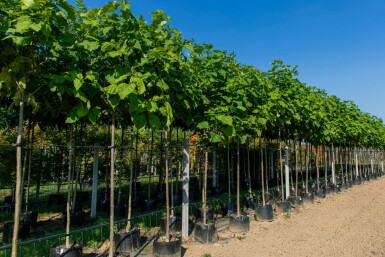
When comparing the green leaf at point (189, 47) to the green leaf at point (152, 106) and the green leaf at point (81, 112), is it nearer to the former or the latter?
the green leaf at point (152, 106)

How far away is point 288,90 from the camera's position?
7023 mm

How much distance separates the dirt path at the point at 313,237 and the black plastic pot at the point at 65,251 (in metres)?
1.59

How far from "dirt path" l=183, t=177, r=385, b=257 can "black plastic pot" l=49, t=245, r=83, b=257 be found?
5.21 feet

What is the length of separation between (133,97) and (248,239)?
3731mm

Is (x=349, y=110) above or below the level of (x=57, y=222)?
above

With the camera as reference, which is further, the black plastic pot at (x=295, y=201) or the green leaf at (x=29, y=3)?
the black plastic pot at (x=295, y=201)

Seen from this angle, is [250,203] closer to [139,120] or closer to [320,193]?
[320,193]

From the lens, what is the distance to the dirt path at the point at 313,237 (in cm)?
498

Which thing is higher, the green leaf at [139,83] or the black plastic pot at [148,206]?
A: the green leaf at [139,83]

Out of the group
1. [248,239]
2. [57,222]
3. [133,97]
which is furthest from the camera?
[57,222]

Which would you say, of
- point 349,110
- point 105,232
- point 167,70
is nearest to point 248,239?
point 105,232

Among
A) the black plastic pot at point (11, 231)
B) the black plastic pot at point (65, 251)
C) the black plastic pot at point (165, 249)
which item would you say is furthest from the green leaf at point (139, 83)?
the black plastic pot at point (11, 231)

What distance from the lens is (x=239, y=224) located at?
6145mm

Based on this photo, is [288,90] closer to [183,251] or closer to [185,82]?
[185,82]
